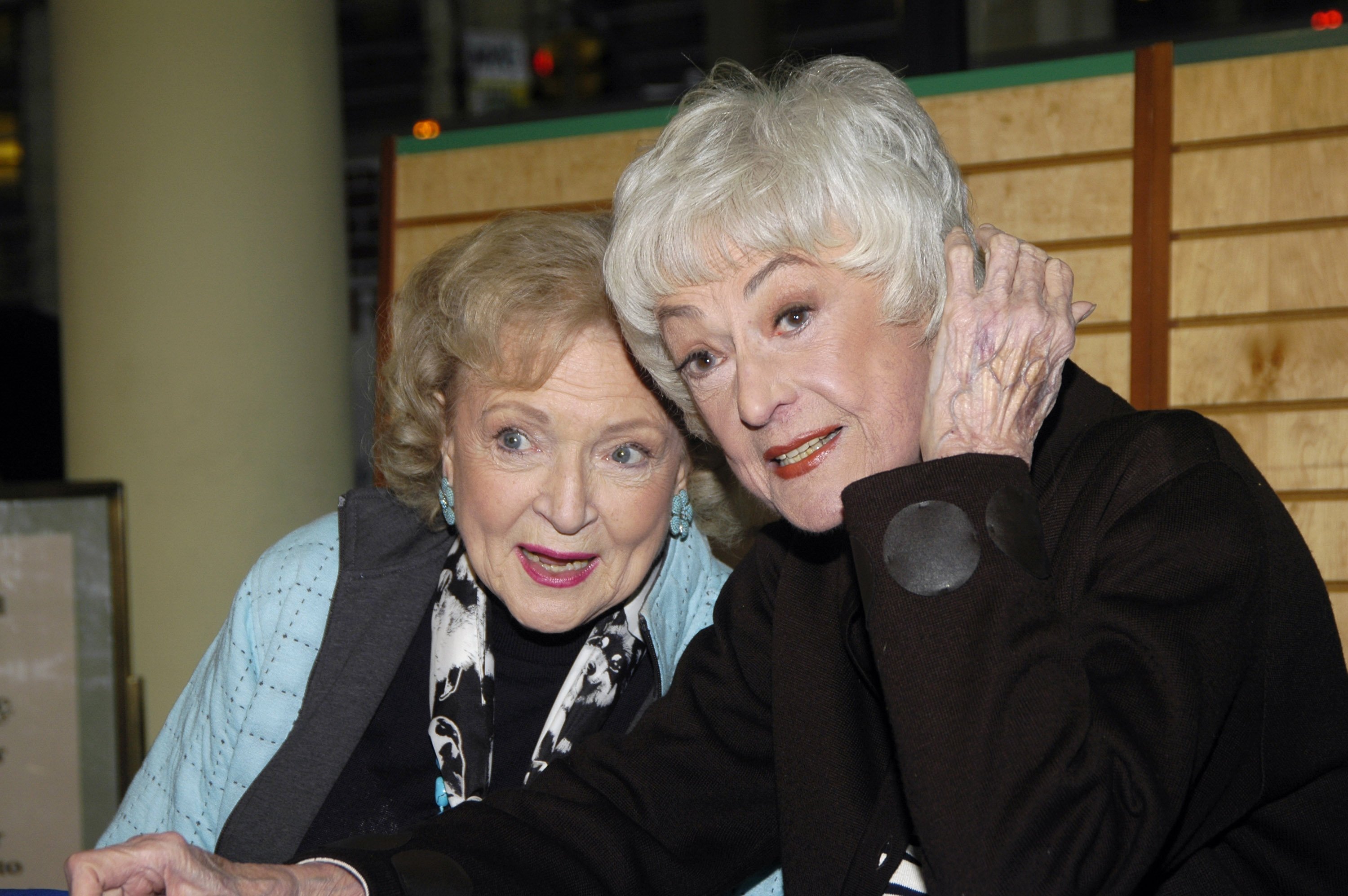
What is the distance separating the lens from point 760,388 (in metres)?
1.56

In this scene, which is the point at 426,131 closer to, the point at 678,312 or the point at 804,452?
the point at 678,312

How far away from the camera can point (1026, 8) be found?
4.54 m

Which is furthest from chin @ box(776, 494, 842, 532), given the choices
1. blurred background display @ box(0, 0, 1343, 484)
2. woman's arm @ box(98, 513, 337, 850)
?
blurred background display @ box(0, 0, 1343, 484)

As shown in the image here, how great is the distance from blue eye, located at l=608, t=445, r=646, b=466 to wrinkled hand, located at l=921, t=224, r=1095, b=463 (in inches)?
30.8

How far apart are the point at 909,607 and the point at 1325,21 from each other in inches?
108

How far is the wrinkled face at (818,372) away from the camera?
5.08ft

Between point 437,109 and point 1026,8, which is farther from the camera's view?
point 437,109

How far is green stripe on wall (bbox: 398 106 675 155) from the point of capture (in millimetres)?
3484

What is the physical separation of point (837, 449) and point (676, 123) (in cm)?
55

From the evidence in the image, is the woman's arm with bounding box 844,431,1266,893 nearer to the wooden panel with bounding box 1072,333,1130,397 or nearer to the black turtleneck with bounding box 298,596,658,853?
the black turtleneck with bounding box 298,596,658,853

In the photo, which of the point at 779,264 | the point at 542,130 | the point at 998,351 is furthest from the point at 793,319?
the point at 542,130

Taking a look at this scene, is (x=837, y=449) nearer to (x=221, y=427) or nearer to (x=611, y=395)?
(x=611, y=395)

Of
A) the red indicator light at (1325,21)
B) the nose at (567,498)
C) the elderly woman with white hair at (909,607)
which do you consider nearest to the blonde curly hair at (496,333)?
the nose at (567,498)

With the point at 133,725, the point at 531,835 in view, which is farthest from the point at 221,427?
Result: the point at 531,835
